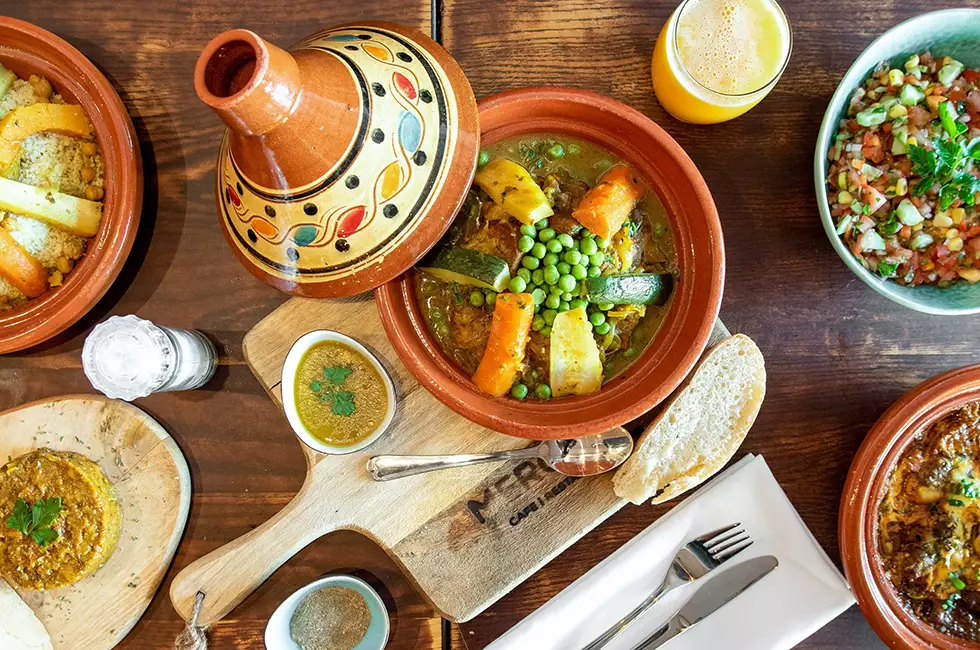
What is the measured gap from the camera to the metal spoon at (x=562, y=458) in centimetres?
258

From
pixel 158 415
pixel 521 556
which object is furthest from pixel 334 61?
pixel 521 556

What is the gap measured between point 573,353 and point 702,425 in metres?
0.65

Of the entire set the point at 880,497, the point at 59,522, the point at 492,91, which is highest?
the point at 492,91

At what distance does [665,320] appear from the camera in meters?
2.50

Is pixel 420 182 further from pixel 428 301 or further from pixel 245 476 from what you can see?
pixel 245 476

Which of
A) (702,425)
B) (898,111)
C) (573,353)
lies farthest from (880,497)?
(898,111)

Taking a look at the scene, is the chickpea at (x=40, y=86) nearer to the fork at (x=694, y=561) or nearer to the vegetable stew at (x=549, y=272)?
the vegetable stew at (x=549, y=272)

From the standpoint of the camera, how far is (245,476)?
2.81 meters

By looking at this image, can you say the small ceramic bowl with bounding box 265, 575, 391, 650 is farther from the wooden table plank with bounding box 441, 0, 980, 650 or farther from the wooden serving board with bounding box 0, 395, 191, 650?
the wooden serving board with bounding box 0, 395, 191, 650

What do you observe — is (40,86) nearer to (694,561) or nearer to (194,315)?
(194,315)

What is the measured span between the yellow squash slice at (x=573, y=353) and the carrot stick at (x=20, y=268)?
1.94 meters

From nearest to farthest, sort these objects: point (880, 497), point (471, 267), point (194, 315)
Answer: point (471, 267) < point (880, 497) < point (194, 315)

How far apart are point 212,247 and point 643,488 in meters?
1.98

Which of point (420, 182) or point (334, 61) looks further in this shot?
point (420, 182)
